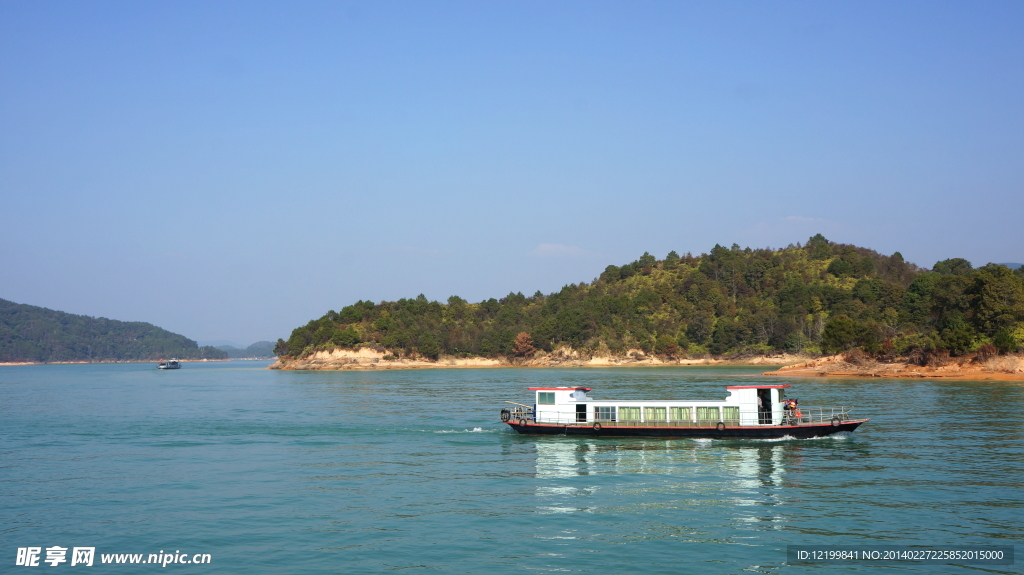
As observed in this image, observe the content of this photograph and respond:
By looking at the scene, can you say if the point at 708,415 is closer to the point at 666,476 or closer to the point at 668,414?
the point at 668,414

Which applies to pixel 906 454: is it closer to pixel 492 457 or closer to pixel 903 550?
pixel 903 550

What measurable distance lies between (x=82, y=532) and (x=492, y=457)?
850 inches

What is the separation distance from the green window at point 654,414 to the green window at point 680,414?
606 millimetres

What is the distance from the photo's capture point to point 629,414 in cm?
4906

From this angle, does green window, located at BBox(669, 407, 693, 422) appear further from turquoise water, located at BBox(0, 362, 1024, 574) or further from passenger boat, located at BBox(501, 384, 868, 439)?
turquoise water, located at BBox(0, 362, 1024, 574)

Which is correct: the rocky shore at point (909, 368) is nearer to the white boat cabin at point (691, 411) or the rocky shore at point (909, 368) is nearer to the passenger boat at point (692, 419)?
the passenger boat at point (692, 419)

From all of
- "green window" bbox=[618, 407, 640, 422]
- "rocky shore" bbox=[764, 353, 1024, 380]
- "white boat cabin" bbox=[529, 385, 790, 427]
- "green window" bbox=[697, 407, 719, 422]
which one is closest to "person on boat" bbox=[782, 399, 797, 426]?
"white boat cabin" bbox=[529, 385, 790, 427]

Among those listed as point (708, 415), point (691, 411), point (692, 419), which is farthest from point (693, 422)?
point (708, 415)

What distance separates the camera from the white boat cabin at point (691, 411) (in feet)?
156

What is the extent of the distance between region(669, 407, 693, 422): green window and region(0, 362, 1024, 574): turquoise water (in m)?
1.85

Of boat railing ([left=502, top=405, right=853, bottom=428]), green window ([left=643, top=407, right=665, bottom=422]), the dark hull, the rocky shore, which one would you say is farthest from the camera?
the rocky shore

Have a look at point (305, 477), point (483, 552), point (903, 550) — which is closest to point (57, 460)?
point (305, 477)

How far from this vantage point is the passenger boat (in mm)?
46875

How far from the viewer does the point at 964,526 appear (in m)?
25.1
